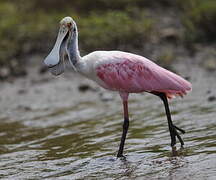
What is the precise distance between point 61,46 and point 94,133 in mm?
1631

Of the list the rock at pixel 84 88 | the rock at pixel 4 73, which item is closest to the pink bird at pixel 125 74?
the rock at pixel 84 88

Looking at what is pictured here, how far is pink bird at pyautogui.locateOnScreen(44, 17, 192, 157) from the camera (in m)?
8.56

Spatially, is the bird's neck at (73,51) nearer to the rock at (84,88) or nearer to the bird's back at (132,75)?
the bird's back at (132,75)

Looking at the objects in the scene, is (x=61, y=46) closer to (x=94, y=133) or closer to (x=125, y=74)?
(x=125, y=74)

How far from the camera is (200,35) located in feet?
46.8

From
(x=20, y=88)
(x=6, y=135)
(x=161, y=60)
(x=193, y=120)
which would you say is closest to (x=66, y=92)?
(x=20, y=88)

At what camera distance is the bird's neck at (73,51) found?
28.8 ft

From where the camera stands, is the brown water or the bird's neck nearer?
the brown water

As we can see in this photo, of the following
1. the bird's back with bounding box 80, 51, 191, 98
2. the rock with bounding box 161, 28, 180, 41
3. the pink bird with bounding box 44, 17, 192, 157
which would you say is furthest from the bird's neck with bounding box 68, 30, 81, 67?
the rock with bounding box 161, 28, 180, 41

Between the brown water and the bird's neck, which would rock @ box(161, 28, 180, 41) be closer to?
the brown water

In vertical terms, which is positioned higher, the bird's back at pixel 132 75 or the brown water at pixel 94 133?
the bird's back at pixel 132 75

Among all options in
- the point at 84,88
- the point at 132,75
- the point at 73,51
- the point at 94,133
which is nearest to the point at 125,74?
the point at 132,75

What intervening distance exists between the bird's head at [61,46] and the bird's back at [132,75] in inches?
15.6

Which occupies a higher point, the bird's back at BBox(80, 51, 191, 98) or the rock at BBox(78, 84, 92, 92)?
the bird's back at BBox(80, 51, 191, 98)
